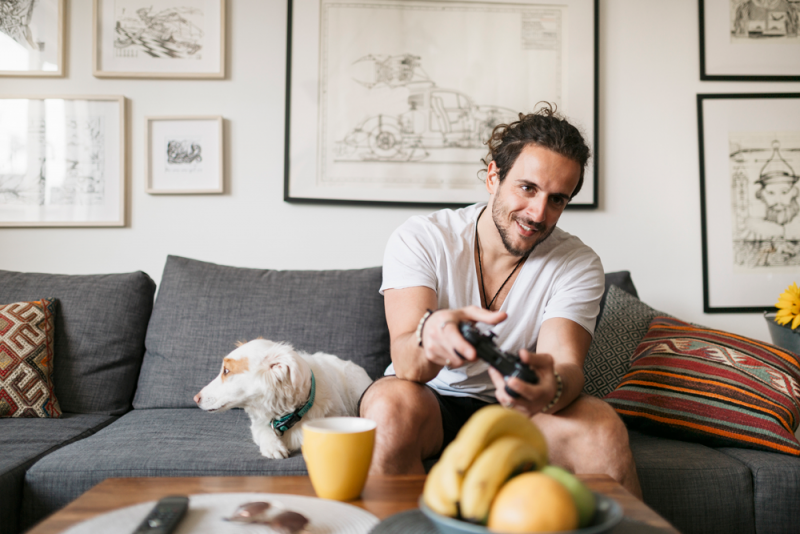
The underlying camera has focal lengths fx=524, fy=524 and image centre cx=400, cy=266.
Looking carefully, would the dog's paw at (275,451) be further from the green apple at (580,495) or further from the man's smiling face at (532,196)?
the green apple at (580,495)

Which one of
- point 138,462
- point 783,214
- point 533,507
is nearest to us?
point 533,507

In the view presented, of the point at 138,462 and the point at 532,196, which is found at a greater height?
the point at 532,196

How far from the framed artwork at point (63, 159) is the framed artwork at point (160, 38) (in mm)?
177

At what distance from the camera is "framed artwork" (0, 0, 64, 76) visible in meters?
2.23

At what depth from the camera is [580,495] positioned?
56 cm

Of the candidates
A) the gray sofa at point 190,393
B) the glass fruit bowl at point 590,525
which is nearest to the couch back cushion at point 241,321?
the gray sofa at point 190,393

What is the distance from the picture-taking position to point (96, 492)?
78 cm

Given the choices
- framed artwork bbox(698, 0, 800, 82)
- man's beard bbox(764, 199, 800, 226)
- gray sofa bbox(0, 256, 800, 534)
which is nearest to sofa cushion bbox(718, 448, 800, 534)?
gray sofa bbox(0, 256, 800, 534)

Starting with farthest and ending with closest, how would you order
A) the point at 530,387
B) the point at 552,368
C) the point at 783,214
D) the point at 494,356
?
the point at 783,214 < the point at 552,368 < the point at 530,387 < the point at 494,356

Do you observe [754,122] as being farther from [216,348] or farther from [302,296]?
[216,348]

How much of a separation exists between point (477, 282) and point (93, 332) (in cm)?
135

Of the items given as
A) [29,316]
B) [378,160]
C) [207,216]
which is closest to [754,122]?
[378,160]

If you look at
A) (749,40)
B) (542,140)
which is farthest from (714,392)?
(749,40)

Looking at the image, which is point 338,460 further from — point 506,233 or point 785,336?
point 785,336
